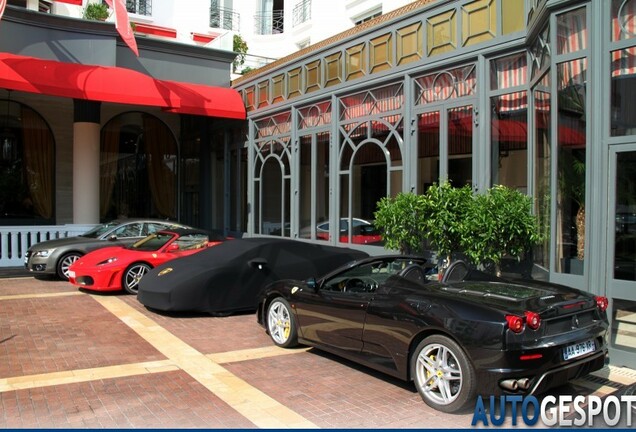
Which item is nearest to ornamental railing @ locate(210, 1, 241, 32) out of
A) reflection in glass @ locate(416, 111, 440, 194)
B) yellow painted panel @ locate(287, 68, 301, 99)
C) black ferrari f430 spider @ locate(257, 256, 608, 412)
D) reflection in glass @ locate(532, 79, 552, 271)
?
yellow painted panel @ locate(287, 68, 301, 99)

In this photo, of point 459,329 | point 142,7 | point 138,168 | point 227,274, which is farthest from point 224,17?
point 459,329

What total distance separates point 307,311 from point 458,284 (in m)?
1.72

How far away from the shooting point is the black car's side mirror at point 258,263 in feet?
26.6

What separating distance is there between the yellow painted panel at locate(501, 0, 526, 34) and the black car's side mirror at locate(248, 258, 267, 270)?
→ 5347 millimetres

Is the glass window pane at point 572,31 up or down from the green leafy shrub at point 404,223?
up

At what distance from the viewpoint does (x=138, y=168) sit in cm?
1988

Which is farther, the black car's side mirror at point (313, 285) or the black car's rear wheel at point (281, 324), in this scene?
the black car's rear wheel at point (281, 324)

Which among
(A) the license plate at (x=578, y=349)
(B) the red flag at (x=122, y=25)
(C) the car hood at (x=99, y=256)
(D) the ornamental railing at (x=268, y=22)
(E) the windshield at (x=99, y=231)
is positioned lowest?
(A) the license plate at (x=578, y=349)

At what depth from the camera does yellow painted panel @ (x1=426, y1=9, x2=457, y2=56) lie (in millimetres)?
9469

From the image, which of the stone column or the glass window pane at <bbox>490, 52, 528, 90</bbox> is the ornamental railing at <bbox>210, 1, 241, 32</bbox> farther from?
the glass window pane at <bbox>490, 52, 528, 90</bbox>

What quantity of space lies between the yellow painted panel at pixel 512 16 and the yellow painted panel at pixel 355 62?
3.46 meters

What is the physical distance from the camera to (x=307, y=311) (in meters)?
5.95

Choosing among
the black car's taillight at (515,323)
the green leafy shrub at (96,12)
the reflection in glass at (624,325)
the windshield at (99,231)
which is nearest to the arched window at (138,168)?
the green leafy shrub at (96,12)

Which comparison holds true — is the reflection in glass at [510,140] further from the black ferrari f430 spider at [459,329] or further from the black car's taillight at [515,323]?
the black car's taillight at [515,323]
